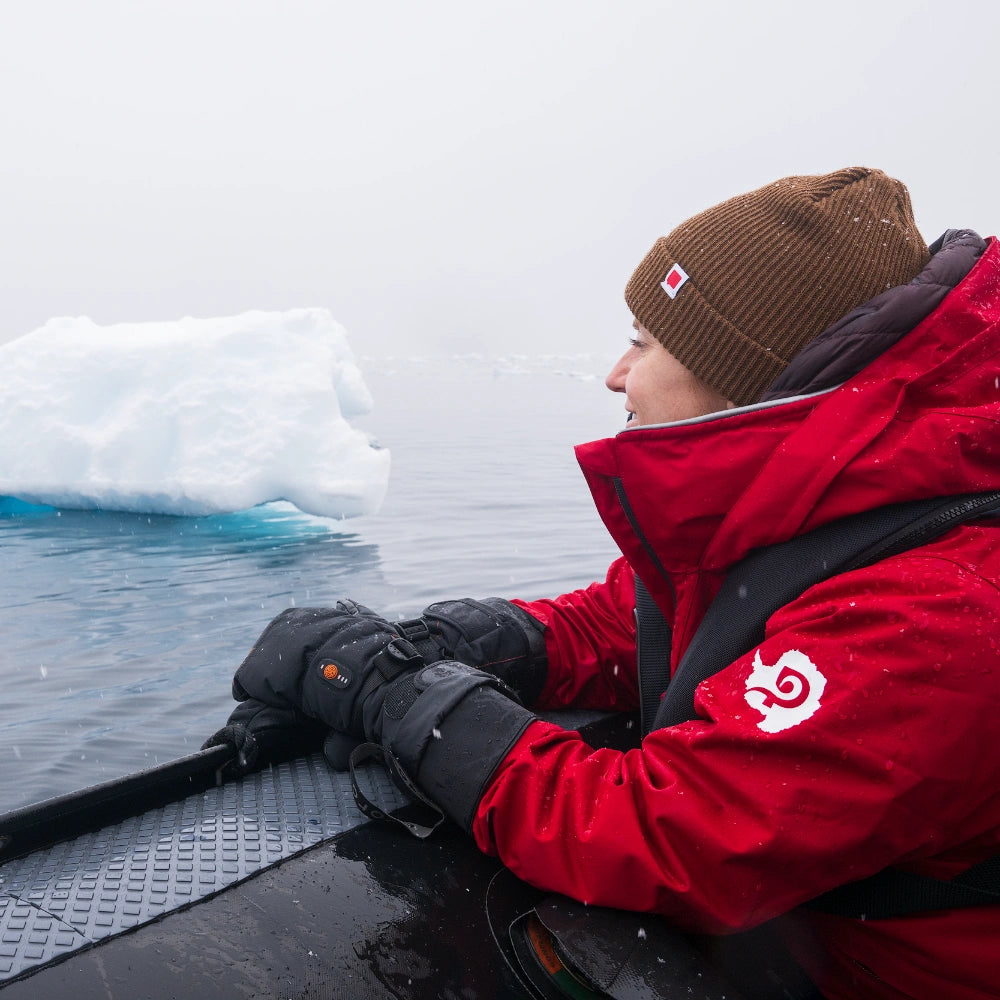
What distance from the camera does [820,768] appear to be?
1093 millimetres

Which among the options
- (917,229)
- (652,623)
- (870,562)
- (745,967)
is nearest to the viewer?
(870,562)

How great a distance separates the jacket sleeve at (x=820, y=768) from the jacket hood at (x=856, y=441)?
12cm

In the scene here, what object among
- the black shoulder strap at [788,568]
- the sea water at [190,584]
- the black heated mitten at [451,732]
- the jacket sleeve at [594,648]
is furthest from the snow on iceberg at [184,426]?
the black shoulder strap at [788,568]

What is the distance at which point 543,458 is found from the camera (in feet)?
49.9

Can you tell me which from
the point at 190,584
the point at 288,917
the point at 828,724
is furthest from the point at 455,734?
the point at 190,584

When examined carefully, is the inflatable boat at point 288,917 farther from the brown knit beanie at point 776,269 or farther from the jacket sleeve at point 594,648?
the brown knit beanie at point 776,269

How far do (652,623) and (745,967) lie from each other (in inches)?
24.5

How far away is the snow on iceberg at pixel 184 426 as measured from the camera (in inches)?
320

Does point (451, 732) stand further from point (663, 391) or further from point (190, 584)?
point (190, 584)

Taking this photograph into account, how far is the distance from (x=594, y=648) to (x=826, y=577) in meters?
0.99

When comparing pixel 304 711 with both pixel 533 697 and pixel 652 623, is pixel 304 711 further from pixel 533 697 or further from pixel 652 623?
pixel 652 623

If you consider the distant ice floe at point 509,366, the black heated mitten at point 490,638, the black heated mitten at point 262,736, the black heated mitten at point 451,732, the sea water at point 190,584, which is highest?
the black heated mitten at point 451,732

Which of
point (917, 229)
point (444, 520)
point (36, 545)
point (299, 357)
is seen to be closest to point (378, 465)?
point (444, 520)

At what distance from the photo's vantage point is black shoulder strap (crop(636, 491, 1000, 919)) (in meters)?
1.18
